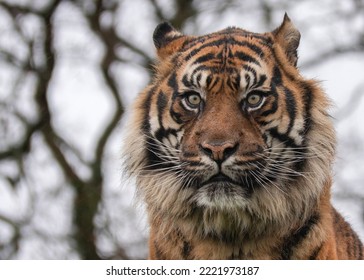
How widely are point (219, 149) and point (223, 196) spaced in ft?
1.04

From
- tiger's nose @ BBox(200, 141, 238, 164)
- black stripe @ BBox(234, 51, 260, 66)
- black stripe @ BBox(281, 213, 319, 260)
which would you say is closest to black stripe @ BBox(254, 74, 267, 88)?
black stripe @ BBox(234, 51, 260, 66)

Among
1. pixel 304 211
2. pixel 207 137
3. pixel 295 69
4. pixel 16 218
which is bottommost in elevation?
pixel 16 218

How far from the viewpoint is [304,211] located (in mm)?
5375

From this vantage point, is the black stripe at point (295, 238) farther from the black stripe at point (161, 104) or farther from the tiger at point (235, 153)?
the black stripe at point (161, 104)

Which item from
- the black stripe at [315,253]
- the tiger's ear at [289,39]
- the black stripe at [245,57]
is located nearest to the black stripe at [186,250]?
the black stripe at [315,253]

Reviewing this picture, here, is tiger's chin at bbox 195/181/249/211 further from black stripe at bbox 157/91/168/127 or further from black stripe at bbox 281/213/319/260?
black stripe at bbox 157/91/168/127

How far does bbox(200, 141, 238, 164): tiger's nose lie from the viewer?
4.78 metres

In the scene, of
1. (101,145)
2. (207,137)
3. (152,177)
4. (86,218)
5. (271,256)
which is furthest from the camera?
(101,145)

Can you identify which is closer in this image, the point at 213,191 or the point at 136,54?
the point at 213,191

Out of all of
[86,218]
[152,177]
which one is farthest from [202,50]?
[86,218]

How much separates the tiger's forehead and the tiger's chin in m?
0.58

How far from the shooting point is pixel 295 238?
5270mm

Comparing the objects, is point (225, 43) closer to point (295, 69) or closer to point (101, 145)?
point (295, 69)

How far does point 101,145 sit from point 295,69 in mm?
6109
